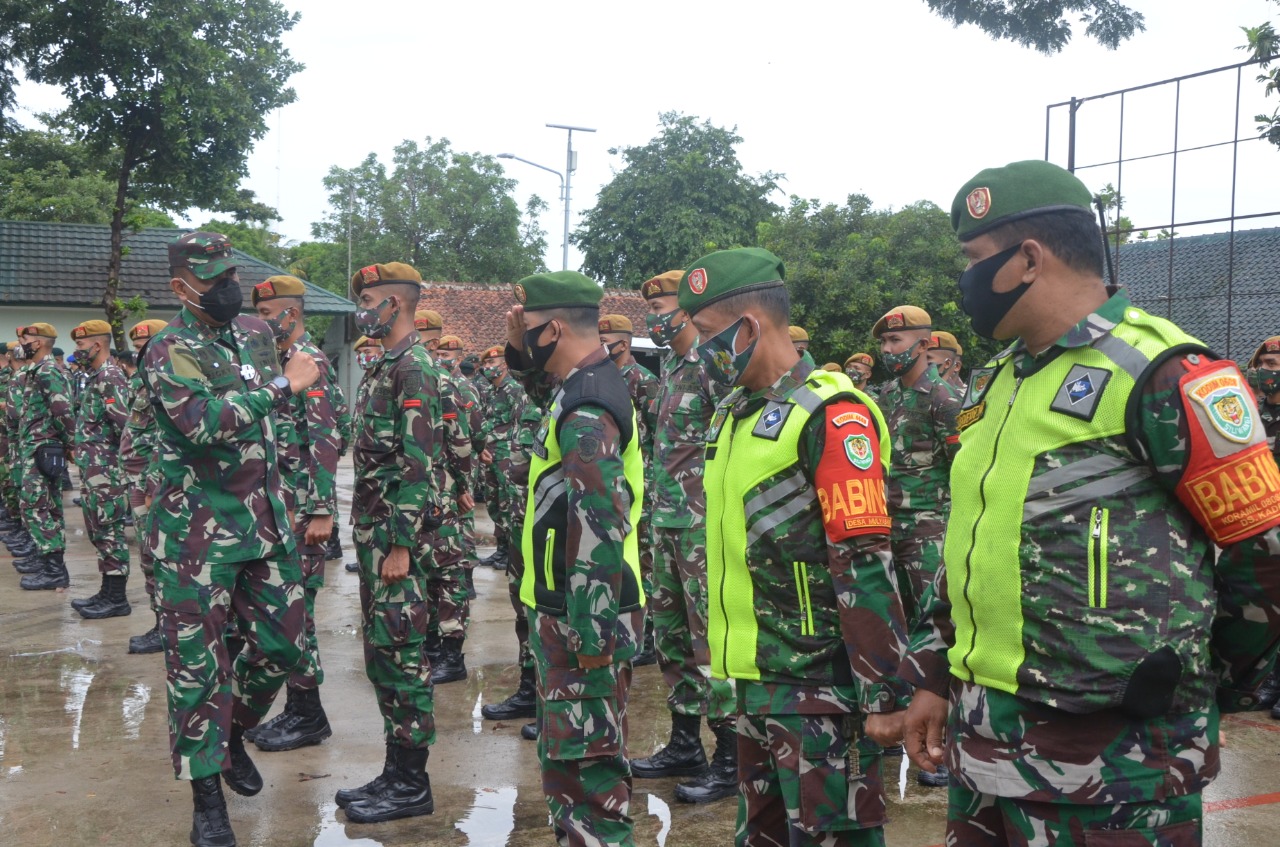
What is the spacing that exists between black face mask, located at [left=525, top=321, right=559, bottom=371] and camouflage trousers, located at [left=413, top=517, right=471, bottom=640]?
3505 millimetres

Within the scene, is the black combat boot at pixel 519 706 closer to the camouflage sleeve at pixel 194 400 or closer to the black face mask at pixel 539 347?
the camouflage sleeve at pixel 194 400

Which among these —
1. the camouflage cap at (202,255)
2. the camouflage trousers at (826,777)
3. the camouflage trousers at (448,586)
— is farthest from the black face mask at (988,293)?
the camouflage trousers at (448,586)

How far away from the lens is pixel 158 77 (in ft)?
65.0

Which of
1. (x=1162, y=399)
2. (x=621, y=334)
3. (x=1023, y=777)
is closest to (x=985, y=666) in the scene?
(x=1023, y=777)

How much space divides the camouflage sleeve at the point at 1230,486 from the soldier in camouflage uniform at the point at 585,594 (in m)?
1.87

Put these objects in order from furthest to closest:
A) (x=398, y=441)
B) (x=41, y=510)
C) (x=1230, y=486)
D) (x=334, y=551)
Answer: (x=334, y=551)
(x=41, y=510)
(x=398, y=441)
(x=1230, y=486)

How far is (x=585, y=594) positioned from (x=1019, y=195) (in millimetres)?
1881

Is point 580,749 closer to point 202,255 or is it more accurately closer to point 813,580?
point 813,580

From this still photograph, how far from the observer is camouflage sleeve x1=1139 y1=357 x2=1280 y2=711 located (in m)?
2.06

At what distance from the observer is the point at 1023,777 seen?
221 centimetres

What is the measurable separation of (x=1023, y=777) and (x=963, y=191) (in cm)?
126

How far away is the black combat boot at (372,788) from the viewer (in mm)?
4914

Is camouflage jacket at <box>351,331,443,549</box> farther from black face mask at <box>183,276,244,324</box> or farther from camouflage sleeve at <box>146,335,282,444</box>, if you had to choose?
black face mask at <box>183,276,244,324</box>

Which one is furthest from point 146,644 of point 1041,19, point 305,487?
point 1041,19
